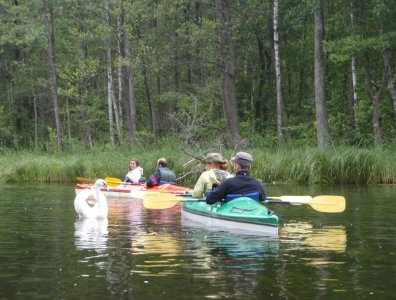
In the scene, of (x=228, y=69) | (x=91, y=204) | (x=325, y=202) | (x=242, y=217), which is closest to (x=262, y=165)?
(x=228, y=69)

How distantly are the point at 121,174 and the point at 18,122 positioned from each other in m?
24.8

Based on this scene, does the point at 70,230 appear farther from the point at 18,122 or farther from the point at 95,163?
the point at 18,122

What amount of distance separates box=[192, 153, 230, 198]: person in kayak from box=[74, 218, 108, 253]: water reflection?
1.77 metres

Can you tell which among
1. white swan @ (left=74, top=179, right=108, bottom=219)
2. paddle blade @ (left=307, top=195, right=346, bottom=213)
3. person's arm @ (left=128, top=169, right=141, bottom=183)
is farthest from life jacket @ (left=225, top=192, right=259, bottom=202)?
person's arm @ (left=128, top=169, right=141, bottom=183)

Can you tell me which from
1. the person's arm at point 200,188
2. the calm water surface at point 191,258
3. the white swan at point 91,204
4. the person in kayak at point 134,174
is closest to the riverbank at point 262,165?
the person in kayak at point 134,174

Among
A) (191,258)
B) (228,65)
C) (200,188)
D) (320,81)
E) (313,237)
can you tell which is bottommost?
(313,237)

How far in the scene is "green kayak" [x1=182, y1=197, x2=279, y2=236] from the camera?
35.2 feet

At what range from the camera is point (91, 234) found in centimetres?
1142

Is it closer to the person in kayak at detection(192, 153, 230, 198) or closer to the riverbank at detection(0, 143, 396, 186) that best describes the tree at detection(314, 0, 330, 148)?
the riverbank at detection(0, 143, 396, 186)

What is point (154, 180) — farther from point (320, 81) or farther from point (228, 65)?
point (228, 65)

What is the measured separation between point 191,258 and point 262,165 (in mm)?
14077

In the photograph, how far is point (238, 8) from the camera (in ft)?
108

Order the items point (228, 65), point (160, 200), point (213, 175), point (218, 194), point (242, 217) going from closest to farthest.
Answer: point (242, 217) → point (218, 194) → point (213, 175) → point (160, 200) → point (228, 65)

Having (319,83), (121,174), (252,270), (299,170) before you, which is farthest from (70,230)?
(319,83)
